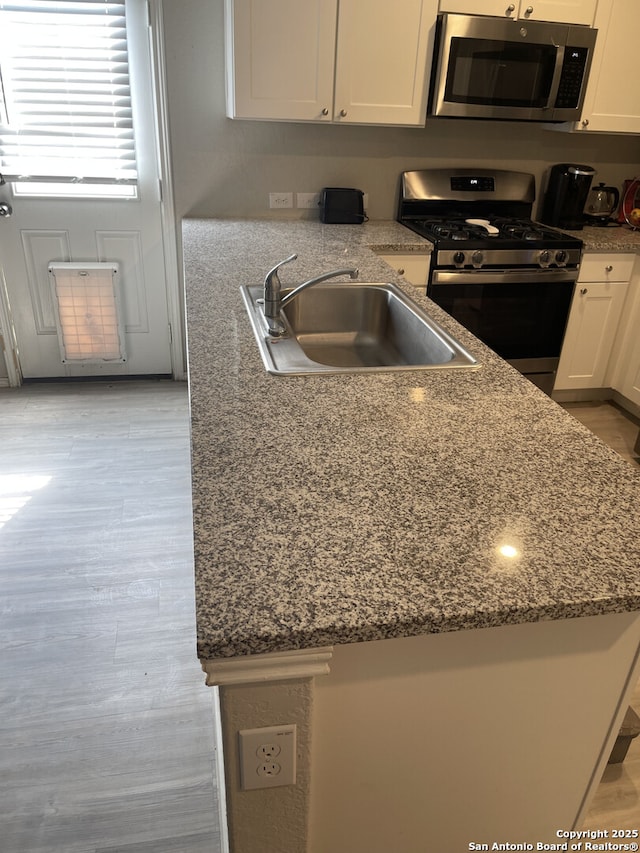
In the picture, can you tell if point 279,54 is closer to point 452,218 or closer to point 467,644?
point 452,218

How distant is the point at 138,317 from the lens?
354cm

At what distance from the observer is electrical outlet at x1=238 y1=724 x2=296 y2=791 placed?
879mm

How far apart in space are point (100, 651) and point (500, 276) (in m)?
2.35

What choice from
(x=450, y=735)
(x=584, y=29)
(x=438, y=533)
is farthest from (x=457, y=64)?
(x=450, y=735)

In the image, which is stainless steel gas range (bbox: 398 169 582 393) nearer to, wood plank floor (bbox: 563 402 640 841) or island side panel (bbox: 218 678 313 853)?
wood plank floor (bbox: 563 402 640 841)

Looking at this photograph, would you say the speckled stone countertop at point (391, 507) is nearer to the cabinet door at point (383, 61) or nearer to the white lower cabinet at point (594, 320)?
the cabinet door at point (383, 61)

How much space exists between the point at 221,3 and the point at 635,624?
3111 mm

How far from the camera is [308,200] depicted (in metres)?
3.38

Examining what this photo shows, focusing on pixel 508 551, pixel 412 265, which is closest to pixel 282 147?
pixel 412 265

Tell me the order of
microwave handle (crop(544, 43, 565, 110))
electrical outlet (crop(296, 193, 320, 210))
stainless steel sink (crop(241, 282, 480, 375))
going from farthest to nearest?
electrical outlet (crop(296, 193, 320, 210))
microwave handle (crop(544, 43, 565, 110))
stainless steel sink (crop(241, 282, 480, 375))

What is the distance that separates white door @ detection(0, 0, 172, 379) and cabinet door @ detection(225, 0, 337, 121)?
51 cm

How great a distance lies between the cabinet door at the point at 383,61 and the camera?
2.76 m

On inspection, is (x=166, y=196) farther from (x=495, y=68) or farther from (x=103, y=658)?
(x=103, y=658)

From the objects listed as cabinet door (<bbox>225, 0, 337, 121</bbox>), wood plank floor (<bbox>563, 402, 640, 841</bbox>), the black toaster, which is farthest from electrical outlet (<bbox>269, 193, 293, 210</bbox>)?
wood plank floor (<bbox>563, 402, 640, 841</bbox>)
